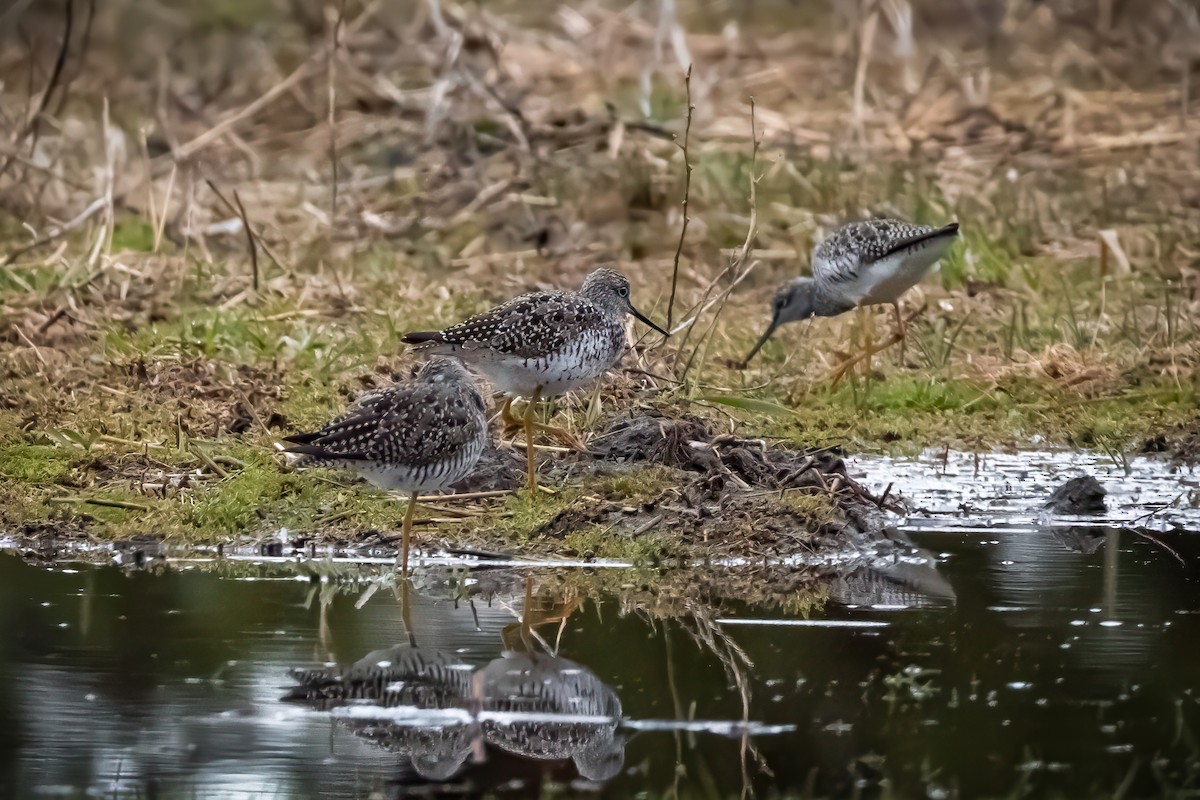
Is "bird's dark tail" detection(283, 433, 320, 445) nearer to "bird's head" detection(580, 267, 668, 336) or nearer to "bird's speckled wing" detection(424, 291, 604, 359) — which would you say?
"bird's speckled wing" detection(424, 291, 604, 359)

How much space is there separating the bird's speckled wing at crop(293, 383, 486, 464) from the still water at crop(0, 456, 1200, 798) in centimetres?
52

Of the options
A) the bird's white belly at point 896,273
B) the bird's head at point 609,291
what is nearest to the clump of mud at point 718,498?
the bird's head at point 609,291

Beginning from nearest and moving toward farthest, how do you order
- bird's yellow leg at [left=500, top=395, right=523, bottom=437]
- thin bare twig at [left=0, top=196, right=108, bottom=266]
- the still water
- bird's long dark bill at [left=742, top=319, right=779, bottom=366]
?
the still water, bird's yellow leg at [left=500, top=395, right=523, bottom=437], bird's long dark bill at [left=742, top=319, right=779, bottom=366], thin bare twig at [left=0, top=196, right=108, bottom=266]

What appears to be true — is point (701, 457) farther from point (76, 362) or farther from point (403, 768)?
point (76, 362)

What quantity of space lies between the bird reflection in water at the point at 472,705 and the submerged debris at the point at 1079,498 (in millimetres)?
2963

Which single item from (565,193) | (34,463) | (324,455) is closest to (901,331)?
(565,193)

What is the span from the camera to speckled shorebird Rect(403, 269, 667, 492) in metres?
8.33

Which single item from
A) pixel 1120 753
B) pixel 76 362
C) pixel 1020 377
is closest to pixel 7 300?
pixel 76 362

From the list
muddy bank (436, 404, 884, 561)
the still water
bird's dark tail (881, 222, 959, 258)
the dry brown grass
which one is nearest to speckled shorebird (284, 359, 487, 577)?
the still water

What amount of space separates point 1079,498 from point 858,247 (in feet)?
9.86

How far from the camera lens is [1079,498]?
828cm

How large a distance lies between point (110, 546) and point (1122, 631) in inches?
163

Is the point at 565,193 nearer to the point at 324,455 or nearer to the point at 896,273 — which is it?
the point at 896,273

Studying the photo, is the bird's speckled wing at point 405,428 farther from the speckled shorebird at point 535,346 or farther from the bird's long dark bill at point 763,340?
the bird's long dark bill at point 763,340
